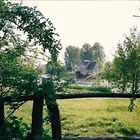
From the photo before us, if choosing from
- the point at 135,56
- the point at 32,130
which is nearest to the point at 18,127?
the point at 32,130

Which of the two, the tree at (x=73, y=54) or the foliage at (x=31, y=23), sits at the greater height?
the tree at (x=73, y=54)

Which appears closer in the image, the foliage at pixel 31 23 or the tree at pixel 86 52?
the foliage at pixel 31 23

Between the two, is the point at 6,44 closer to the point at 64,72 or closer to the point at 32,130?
the point at 64,72

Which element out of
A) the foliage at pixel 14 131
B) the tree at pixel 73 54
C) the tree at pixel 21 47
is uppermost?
the tree at pixel 73 54

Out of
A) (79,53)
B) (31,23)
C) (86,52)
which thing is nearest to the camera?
(31,23)

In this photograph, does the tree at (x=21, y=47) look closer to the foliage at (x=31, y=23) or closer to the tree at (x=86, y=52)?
the foliage at (x=31, y=23)

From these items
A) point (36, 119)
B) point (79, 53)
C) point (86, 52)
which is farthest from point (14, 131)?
point (79, 53)

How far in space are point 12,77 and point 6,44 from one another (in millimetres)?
570

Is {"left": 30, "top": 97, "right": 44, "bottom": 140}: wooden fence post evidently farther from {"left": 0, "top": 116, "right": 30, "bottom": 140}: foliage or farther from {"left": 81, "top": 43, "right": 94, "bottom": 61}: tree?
{"left": 81, "top": 43, "right": 94, "bottom": 61}: tree

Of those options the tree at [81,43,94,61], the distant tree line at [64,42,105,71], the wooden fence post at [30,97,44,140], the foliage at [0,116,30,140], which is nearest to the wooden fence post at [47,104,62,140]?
the wooden fence post at [30,97,44,140]

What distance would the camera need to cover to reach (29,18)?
5012mm

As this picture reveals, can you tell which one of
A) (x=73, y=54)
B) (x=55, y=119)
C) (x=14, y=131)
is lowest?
(x=14, y=131)

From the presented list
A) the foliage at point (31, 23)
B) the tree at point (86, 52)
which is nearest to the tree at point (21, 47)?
the foliage at point (31, 23)

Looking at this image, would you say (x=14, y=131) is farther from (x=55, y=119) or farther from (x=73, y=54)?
(x=73, y=54)
